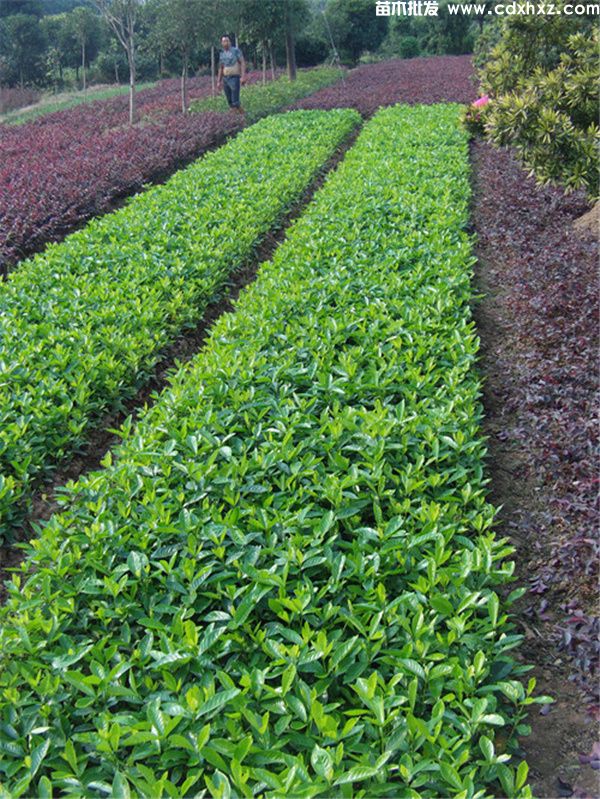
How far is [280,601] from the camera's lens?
2602 millimetres

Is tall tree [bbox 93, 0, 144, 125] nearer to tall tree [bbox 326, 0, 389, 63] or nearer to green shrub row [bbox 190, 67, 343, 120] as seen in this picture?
green shrub row [bbox 190, 67, 343, 120]

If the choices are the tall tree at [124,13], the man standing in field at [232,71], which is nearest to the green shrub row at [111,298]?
the tall tree at [124,13]

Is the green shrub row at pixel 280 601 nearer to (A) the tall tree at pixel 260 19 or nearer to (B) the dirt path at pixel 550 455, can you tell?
(B) the dirt path at pixel 550 455

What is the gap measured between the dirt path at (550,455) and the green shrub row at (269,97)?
39.9 ft

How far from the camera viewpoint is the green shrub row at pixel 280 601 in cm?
214

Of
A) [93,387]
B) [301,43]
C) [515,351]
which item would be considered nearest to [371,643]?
[93,387]

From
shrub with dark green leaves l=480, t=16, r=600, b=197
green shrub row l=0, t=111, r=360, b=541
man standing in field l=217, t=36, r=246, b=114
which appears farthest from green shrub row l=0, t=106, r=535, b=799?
man standing in field l=217, t=36, r=246, b=114

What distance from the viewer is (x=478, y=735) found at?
7.52ft

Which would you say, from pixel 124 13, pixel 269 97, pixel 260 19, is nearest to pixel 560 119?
pixel 124 13

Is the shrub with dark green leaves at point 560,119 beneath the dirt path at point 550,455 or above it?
above

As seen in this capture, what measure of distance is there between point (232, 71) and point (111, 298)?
42.4 feet

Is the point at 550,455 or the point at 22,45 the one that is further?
the point at 22,45

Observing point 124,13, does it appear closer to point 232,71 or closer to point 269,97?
point 232,71

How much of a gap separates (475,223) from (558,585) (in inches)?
243
